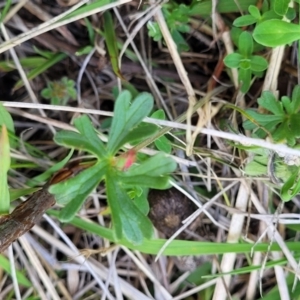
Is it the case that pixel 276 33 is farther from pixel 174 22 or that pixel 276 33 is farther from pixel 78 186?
pixel 78 186

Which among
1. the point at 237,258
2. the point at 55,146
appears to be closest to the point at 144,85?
the point at 55,146

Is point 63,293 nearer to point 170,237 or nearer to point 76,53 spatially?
point 170,237

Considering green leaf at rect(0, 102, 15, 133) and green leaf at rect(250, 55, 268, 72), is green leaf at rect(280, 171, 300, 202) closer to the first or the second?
green leaf at rect(250, 55, 268, 72)

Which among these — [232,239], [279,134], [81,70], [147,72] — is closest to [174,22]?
[147,72]

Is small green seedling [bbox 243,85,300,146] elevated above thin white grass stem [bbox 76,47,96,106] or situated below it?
below

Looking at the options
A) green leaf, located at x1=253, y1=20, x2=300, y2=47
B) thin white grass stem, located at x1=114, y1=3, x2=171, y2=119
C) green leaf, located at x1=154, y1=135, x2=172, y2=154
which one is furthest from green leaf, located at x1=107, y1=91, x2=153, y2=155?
thin white grass stem, located at x1=114, y1=3, x2=171, y2=119
